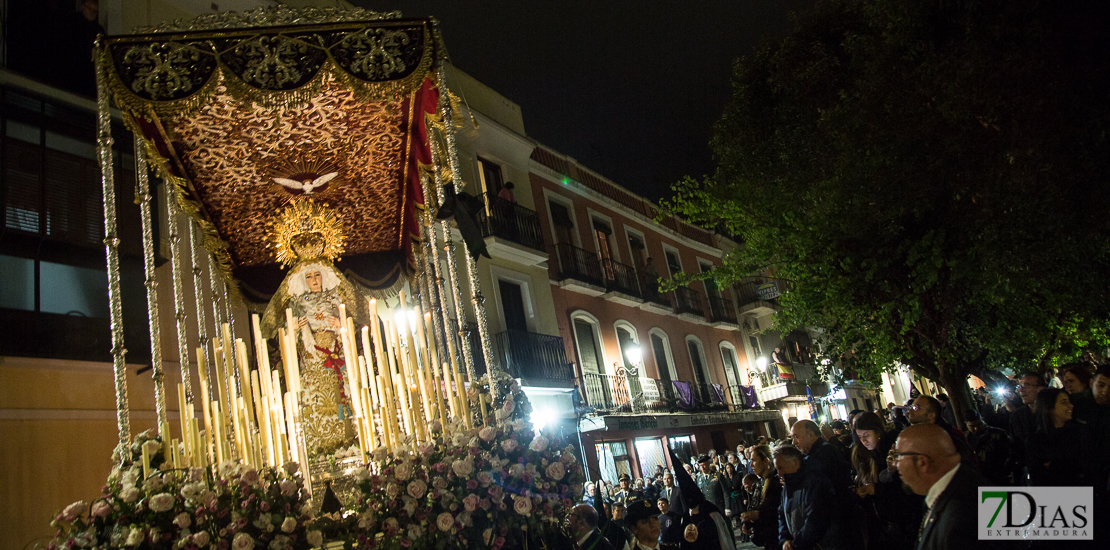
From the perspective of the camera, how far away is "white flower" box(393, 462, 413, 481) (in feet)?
11.6

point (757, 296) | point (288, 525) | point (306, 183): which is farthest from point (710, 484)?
point (757, 296)

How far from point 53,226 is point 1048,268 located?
10.7m

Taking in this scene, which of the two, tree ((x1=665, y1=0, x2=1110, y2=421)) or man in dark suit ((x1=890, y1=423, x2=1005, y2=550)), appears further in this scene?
tree ((x1=665, y1=0, x2=1110, y2=421))

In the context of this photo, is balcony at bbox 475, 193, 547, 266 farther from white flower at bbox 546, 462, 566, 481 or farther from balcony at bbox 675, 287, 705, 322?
white flower at bbox 546, 462, 566, 481

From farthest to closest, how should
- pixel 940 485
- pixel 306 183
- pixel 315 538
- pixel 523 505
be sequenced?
1. pixel 306 183
2. pixel 523 505
3. pixel 315 538
4. pixel 940 485

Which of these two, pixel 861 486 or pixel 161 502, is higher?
pixel 161 502

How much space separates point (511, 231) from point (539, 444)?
10.8m

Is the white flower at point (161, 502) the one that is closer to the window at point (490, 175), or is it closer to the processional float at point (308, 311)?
the processional float at point (308, 311)

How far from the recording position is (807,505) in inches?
152

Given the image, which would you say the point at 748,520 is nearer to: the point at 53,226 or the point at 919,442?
the point at 919,442

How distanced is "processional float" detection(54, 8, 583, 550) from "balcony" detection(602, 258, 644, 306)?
1041cm

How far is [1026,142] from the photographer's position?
214 inches

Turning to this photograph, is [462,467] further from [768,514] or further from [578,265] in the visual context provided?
[578,265]

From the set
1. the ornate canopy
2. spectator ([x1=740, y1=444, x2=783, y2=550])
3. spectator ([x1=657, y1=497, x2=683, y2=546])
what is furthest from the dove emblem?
spectator ([x1=740, y1=444, x2=783, y2=550])
